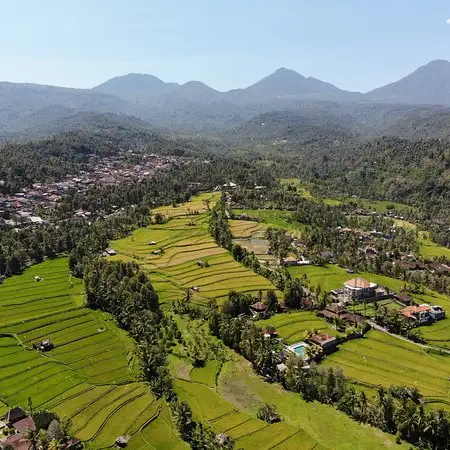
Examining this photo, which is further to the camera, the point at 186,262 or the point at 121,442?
the point at 186,262

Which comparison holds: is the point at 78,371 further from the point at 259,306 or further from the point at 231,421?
the point at 259,306

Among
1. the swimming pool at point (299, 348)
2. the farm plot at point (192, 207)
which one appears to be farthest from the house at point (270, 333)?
the farm plot at point (192, 207)

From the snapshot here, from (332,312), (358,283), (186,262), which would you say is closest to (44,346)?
(186,262)

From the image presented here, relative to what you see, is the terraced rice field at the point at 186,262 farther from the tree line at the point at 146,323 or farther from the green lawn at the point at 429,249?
the green lawn at the point at 429,249

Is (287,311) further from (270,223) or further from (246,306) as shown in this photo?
(270,223)

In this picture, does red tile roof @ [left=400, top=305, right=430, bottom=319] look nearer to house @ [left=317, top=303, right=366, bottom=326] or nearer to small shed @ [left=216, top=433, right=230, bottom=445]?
house @ [left=317, top=303, right=366, bottom=326]
